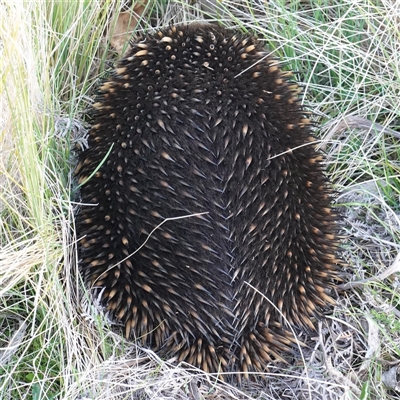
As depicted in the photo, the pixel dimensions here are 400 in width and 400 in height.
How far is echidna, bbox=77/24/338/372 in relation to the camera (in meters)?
2.24

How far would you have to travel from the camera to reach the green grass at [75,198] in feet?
7.36

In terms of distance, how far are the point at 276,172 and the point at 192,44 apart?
596mm

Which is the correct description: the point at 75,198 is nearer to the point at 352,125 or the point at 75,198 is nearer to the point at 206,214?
the point at 206,214

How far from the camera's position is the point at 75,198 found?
2.65 metres

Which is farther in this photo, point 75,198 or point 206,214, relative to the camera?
point 75,198

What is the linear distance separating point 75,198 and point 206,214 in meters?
0.66

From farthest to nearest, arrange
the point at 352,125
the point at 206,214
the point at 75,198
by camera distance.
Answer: the point at 352,125 → the point at 75,198 → the point at 206,214

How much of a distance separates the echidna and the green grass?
12cm

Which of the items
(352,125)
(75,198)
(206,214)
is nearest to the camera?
(206,214)

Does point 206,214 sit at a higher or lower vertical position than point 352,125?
higher

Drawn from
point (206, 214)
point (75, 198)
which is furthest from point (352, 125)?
point (75, 198)

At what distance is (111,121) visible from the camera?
249 cm

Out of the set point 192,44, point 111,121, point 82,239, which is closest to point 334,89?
point 192,44

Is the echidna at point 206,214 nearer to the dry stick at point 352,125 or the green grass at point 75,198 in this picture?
the green grass at point 75,198
